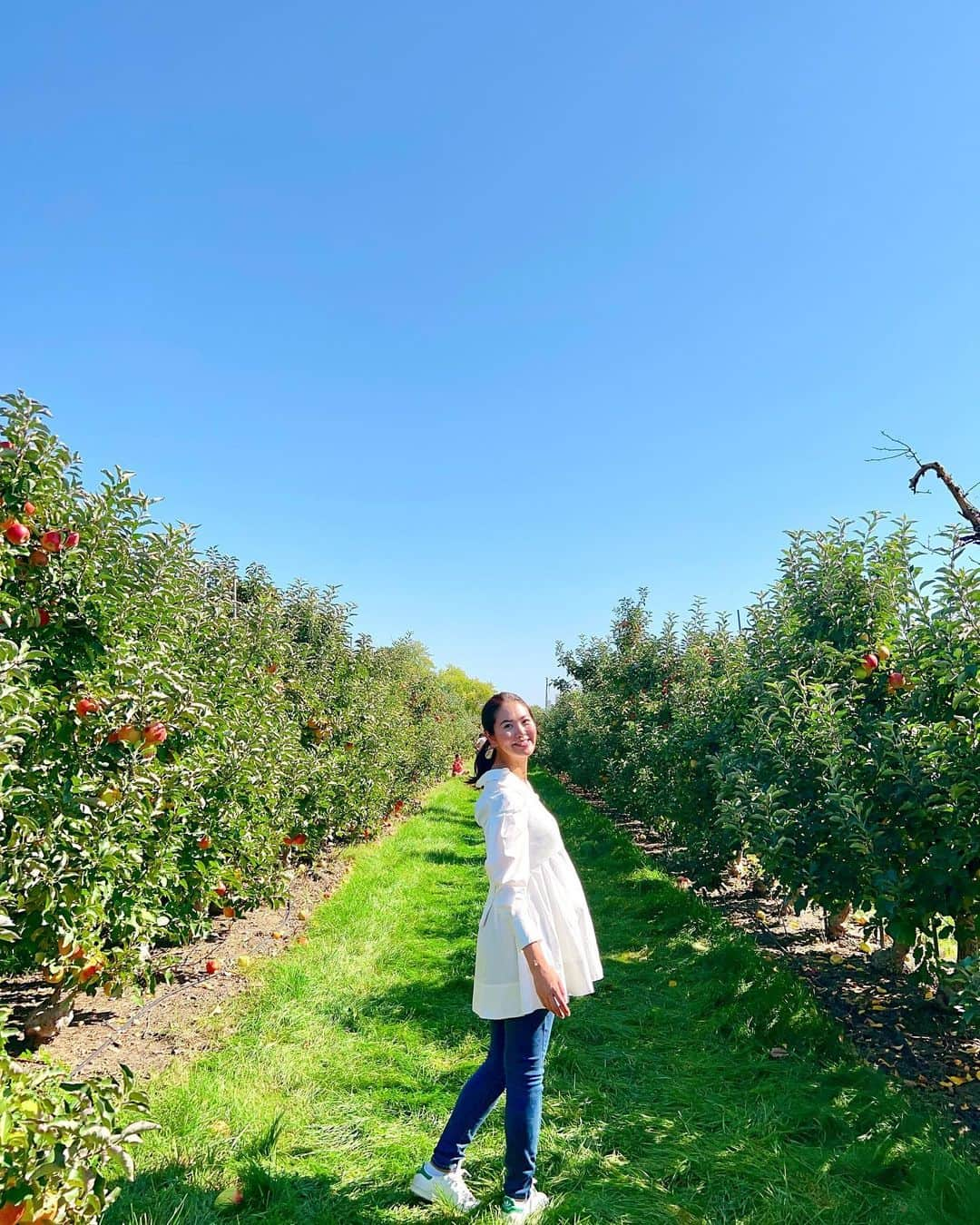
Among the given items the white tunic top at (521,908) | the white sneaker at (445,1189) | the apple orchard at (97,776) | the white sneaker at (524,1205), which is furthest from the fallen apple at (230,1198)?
the white tunic top at (521,908)

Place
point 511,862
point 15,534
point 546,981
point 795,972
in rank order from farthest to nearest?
point 795,972 < point 15,534 < point 511,862 < point 546,981

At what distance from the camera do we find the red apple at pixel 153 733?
3193 millimetres

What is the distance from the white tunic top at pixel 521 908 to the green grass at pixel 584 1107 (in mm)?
824

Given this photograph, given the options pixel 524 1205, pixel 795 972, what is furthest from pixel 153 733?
pixel 795 972

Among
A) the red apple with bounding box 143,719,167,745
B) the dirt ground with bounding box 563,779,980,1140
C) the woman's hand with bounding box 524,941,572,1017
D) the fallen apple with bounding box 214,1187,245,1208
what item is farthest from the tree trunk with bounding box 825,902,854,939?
the red apple with bounding box 143,719,167,745

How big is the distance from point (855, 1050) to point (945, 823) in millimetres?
1523

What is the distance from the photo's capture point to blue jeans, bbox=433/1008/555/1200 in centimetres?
236

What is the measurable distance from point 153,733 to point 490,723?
1.65 meters

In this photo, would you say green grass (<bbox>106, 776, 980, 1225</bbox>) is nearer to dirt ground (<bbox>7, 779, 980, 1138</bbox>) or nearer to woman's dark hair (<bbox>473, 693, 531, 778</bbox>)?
dirt ground (<bbox>7, 779, 980, 1138</bbox>)

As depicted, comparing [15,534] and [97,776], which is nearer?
[15,534]

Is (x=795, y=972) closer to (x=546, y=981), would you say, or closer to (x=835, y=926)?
(x=835, y=926)

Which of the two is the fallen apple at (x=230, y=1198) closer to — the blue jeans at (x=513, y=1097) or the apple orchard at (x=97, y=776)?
the blue jeans at (x=513, y=1097)

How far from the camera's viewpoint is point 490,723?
263cm

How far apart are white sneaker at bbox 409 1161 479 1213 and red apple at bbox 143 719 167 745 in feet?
6.77
